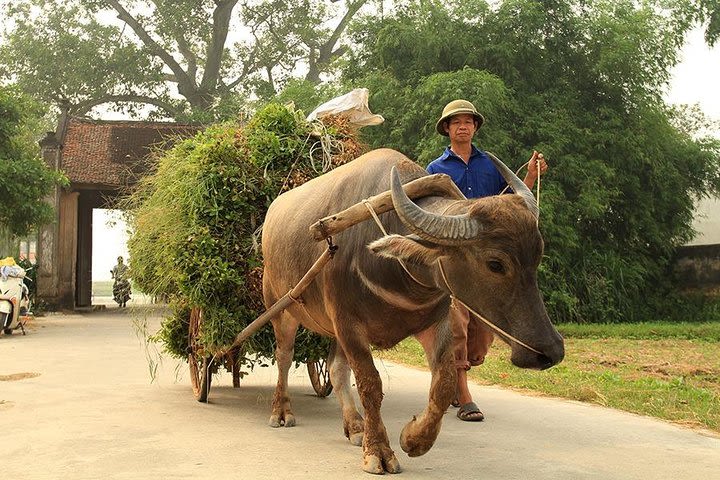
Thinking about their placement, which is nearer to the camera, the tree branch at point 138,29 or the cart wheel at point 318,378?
the cart wheel at point 318,378

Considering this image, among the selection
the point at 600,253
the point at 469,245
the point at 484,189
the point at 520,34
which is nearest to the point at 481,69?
the point at 520,34

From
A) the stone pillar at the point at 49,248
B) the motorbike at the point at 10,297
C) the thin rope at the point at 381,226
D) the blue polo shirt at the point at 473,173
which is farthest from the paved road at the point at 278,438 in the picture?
the stone pillar at the point at 49,248

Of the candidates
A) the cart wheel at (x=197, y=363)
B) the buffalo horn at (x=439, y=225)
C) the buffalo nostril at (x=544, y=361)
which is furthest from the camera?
the cart wheel at (x=197, y=363)

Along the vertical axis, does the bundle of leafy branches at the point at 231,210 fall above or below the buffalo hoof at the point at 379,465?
above

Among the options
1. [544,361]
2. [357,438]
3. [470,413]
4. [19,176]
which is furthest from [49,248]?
[544,361]

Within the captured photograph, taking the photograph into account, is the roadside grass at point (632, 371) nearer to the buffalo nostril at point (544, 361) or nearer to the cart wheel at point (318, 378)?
the cart wheel at point (318, 378)

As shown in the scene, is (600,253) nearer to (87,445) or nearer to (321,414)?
(321,414)

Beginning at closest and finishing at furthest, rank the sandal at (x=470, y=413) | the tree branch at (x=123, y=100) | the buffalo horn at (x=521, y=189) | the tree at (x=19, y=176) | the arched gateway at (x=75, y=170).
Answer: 1. the buffalo horn at (x=521, y=189)
2. the sandal at (x=470, y=413)
3. the tree at (x=19, y=176)
4. the arched gateway at (x=75, y=170)
5. the tree branch at (x=123, y=100)

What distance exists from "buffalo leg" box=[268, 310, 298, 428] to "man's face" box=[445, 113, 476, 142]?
1.77m

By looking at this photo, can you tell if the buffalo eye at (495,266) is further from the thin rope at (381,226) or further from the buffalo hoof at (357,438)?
the buffalo hoof at (357,438)

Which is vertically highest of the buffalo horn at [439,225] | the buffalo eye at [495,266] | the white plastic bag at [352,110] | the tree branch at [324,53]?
the tree branch at [324,53]

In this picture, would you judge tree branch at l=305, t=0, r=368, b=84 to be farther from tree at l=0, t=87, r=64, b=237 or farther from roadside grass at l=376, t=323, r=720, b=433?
roadside grass at l=376, t=323, r=720, b=433

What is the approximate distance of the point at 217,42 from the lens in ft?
100

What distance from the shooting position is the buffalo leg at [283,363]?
5527 millimetres
